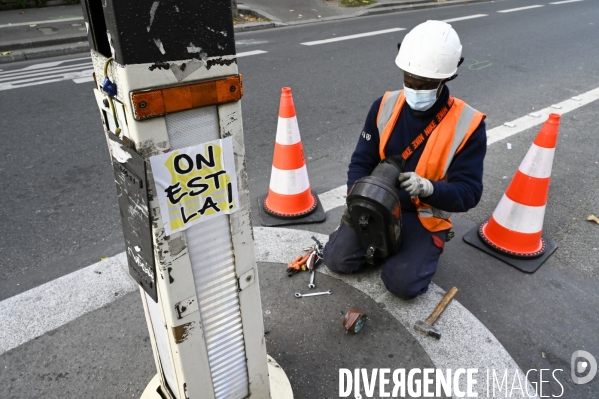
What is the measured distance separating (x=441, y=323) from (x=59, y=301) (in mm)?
2208

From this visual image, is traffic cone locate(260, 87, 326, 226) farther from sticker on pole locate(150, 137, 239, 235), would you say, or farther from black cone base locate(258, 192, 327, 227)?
sticker on pole locate(150, 137, 239, 235)

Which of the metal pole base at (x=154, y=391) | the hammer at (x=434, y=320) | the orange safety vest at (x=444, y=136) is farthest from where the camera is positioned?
the orange safety vest at (x=444, y=136)

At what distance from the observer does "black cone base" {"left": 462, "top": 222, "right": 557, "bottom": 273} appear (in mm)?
2807

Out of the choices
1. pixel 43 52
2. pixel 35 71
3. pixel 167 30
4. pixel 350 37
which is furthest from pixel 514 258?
pixel 43 52

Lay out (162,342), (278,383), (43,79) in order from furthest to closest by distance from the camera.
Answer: (43,79) → (278,383) → (162,342)

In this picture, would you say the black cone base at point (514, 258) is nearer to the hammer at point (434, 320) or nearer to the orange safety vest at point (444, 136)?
the hammer at point (434, 320)

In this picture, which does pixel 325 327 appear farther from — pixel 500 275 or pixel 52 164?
pixel 52 164

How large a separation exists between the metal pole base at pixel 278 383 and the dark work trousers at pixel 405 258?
2.88 ft

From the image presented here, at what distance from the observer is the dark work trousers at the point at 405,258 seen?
2.47 m

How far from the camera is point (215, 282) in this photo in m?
1.41

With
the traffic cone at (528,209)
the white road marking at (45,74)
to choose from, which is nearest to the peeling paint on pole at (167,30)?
the traffic cone at (528,209)

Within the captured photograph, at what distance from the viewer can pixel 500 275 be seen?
9.07 feet

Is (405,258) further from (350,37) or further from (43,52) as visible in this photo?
(43,52)

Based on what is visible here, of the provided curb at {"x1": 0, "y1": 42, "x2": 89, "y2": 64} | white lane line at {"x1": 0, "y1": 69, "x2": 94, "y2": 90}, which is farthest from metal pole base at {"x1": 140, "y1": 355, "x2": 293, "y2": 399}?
curb at {"x1": 0, "y1": 42, "x2": 89, "y2": 64}
